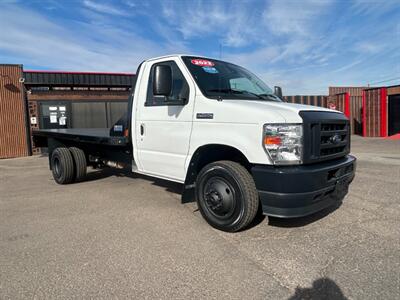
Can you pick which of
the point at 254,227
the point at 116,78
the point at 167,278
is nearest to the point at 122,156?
the point at 254,227

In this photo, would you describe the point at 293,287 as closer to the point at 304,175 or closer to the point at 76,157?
the point at 304,175

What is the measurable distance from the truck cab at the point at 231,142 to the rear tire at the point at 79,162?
6.64 feet

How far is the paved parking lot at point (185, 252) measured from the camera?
8.88 ft

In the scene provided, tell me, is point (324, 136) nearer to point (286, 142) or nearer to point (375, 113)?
point (286, 142)

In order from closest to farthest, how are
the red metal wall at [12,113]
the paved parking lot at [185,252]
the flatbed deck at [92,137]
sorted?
the paved parking lot at [185,252]
the flatbed deck at [92,137]
the red metal wall at [12,113]

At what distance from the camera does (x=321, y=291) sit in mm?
2643

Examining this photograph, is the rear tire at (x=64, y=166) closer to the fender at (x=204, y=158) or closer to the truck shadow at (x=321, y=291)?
the fender at (x=204, y=158)

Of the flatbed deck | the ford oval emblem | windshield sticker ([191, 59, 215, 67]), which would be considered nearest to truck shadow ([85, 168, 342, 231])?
the ford oval emblem

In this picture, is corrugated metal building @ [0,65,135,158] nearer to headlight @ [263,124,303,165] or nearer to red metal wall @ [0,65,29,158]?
red metal wall @ [0,65,29,158]

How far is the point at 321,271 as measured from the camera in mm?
2961

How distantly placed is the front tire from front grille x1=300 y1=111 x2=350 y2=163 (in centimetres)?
74

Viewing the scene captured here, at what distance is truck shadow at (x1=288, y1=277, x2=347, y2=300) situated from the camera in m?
2.56

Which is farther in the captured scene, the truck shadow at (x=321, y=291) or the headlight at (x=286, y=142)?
the headlight at (x=286, y=142)

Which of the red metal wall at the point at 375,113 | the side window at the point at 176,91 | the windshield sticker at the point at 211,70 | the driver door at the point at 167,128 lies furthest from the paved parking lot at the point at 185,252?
the red metal wall at the point at 375,113
